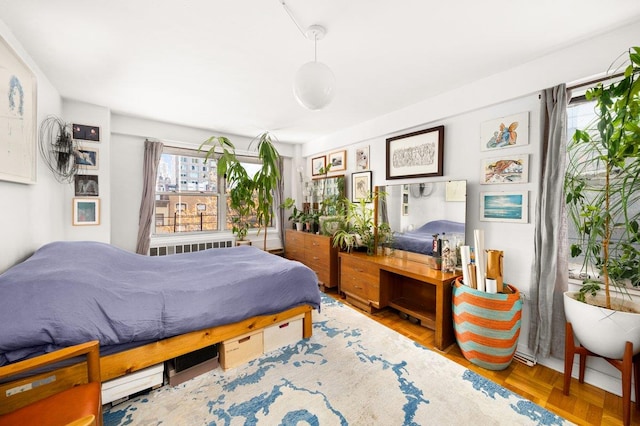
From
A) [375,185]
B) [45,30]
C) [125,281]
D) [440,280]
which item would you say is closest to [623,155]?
[440,280]

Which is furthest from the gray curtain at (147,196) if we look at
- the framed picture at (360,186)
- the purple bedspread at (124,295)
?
the framed picture at (360,186)

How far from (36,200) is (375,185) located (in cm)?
359

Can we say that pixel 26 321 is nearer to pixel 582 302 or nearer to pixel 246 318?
pixel 246 318

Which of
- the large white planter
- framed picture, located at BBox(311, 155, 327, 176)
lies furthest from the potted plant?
framed picture, located at BBox(311, 155, 327, 176)

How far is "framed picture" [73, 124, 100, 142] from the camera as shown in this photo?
2.93 m

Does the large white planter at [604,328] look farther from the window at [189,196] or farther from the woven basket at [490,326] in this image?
the window at [189,196]

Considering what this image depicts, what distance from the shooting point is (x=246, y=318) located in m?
1.96

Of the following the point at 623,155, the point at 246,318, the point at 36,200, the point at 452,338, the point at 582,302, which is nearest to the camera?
the point at 623,155

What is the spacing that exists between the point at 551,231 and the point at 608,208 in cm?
41

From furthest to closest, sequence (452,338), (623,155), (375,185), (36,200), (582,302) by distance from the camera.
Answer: (375,185)
(452,338)
(36,200)
(582,302)
(623,155)

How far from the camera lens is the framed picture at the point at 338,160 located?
4.04 meters

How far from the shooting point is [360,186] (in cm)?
377

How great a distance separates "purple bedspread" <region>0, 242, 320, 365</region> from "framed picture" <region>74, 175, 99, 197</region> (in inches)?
50.4

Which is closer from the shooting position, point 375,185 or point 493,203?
point 493,203
